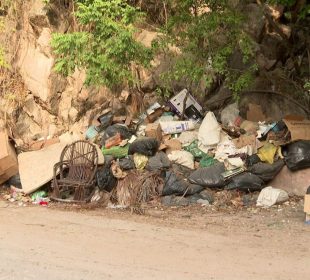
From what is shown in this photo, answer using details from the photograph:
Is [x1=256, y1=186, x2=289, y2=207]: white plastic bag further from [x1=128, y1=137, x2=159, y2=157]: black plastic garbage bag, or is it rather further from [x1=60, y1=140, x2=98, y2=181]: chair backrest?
[x1=60, y1=140, x2=98, y2=181]: chair backrest

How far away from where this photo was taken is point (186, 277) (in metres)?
4.14

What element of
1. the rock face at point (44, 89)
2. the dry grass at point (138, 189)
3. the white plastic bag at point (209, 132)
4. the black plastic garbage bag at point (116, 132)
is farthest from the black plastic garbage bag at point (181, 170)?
the rock face at point (44, 89)

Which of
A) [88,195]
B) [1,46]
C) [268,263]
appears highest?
[1,46]

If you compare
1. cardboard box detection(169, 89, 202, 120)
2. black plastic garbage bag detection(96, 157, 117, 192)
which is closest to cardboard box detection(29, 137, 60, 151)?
black plastic garbage bag detection(96, 157, 117, 192)

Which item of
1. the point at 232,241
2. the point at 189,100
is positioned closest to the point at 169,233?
the point at 232,241

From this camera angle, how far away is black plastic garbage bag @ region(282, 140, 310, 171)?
289 inches

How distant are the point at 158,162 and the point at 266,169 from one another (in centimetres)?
160

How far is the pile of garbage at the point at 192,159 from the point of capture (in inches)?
293

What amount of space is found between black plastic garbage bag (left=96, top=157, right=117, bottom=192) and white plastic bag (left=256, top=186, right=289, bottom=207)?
2163 millimetres

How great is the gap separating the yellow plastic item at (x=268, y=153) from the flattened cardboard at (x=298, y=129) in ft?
1.09

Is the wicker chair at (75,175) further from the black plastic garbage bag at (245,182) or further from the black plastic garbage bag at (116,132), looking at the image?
the black plastic garbage bag at (245,182)

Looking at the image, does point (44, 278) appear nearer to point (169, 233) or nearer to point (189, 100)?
point (169, 233)

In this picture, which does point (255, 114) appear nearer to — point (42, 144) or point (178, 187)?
point (178, 187)

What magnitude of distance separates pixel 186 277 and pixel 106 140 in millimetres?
4484
